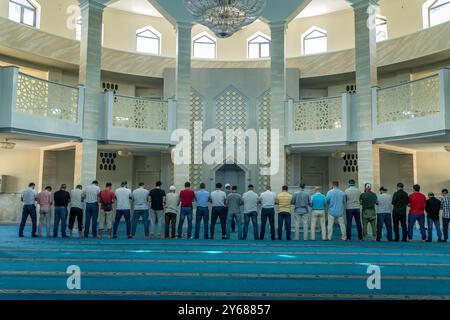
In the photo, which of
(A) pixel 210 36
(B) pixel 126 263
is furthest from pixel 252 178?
(B) pixel 126 263

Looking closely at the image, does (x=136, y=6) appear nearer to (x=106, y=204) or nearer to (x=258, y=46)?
(x=258, y=46)

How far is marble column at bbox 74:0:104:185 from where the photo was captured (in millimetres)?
12602

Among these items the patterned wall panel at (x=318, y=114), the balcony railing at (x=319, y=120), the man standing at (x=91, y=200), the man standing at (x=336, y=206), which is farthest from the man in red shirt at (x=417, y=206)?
the man standing at (x=91, y=200)

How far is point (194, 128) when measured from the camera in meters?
15.8

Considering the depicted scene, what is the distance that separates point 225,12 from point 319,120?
5.61 metres

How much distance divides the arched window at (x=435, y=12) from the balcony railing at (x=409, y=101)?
4.52 m

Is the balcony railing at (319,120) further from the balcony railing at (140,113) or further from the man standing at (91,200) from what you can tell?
the man standing at (91,200)

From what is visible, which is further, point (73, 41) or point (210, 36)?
point (210, 36)

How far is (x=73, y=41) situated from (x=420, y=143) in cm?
1224

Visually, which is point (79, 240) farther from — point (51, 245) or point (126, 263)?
point (126, 263)

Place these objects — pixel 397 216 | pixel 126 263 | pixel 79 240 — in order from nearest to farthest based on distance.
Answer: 1. pixel 126 263
2. pixel 79 240
3. pixel 397 216

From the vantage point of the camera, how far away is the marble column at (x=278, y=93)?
14.1 m

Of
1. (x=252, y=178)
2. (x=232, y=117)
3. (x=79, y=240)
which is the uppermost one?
(x=232, y=117)

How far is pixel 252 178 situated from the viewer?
51.8ft
